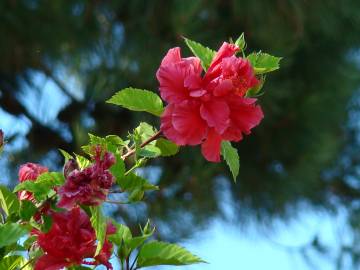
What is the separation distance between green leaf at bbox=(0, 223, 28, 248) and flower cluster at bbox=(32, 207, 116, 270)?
4 centimetres

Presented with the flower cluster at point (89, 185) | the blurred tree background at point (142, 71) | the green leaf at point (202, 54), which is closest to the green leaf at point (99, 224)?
the flower cluster at point (89, 185)

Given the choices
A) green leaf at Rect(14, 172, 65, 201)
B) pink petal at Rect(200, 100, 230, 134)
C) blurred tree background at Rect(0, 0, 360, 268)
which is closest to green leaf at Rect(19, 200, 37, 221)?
green leaf at Rect(14, 172, 65, 201)

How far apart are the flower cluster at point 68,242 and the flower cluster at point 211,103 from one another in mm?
70

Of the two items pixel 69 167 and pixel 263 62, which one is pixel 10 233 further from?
pixel 263 62

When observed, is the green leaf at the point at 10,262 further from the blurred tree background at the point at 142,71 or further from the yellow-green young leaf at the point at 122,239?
the blurred tree background at the point at 142,71

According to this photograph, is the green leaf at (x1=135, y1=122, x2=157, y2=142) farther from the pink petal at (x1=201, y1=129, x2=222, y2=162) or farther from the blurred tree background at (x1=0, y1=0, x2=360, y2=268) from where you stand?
the blurred tree background at (x1=0, y1=0, x2=360, y2=268)

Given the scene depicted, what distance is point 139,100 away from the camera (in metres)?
0.55

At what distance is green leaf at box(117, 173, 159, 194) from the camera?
1.74 feet

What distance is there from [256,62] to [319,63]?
1950 millimetres

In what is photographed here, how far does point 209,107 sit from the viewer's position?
1.72 ft

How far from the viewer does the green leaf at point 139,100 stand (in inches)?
21.6

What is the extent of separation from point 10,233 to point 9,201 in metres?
0.04

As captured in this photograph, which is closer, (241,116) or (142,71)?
(241,116)

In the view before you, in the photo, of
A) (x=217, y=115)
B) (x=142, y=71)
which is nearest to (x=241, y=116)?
(x=217, y=115)
